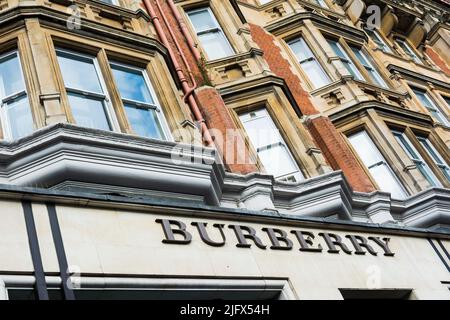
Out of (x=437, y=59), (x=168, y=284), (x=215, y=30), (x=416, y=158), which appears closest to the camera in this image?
(x=168, y=284)

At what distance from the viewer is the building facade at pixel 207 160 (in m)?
6.73

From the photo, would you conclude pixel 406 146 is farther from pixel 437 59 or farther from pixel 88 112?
pixel 437 59

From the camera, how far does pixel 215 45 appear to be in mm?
14773

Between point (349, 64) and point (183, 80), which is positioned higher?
point (349, 64)

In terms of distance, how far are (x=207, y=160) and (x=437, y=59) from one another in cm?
1930

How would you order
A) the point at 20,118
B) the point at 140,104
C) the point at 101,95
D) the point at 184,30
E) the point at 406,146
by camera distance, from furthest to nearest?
the point at 406,146 → the point at 184,30 → the point at 140,104 → the point at 101,95 → the point at 20,118

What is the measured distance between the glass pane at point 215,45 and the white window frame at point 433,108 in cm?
813

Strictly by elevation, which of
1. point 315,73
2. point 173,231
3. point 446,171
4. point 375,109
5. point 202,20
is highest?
point 202,20

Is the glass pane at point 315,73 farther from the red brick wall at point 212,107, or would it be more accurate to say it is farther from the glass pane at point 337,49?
the red brick wall at point 212,107

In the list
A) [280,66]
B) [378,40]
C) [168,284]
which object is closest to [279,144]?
[280,66]

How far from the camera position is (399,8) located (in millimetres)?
23859

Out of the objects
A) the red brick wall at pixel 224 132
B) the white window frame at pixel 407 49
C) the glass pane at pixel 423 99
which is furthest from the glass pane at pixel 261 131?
the white window frame at pixel 407 49

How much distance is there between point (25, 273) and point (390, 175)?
10.1 m
